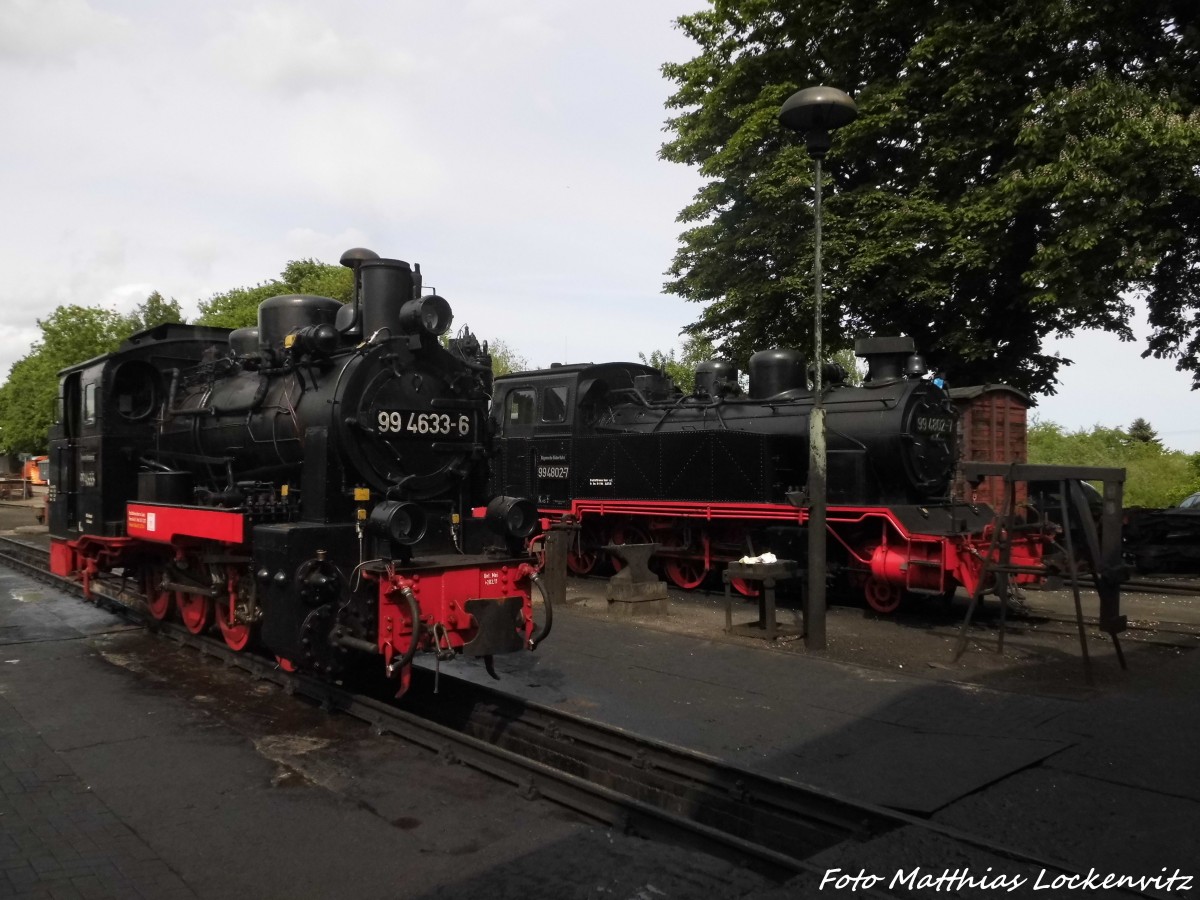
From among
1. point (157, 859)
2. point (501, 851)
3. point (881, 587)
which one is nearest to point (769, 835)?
point (501, 851)

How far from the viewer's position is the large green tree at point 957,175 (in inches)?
562

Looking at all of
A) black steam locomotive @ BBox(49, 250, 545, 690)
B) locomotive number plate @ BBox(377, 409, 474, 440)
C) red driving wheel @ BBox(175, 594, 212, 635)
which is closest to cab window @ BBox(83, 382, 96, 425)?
black steam locomotive @ BBox(49, 250, 545, 690)

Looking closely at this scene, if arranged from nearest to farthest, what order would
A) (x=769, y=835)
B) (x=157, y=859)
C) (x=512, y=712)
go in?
(x=157, y=859) < (x=769, y=835) < (x=512, y=712)

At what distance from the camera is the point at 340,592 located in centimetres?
643

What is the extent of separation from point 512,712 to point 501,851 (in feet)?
6.60

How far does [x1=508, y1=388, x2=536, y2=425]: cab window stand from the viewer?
14.6 m

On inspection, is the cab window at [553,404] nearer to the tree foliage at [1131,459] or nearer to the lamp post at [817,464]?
the lamp post at [817,464]

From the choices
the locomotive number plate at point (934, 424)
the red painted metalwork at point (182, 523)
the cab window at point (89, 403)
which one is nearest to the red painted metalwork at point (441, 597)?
the red painted metalwork at point (182, 523)

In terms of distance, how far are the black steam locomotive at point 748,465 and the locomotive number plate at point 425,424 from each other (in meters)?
3.23

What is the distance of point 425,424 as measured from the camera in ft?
23.7

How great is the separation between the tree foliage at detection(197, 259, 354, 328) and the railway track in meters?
37.6

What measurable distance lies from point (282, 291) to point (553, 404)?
1384 inches

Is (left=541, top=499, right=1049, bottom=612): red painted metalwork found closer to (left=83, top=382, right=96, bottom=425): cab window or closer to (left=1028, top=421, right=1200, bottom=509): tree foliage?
(left=83, top=382, right=96, bottom=425): cab window

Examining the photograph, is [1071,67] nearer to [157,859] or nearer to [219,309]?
[157,859]
